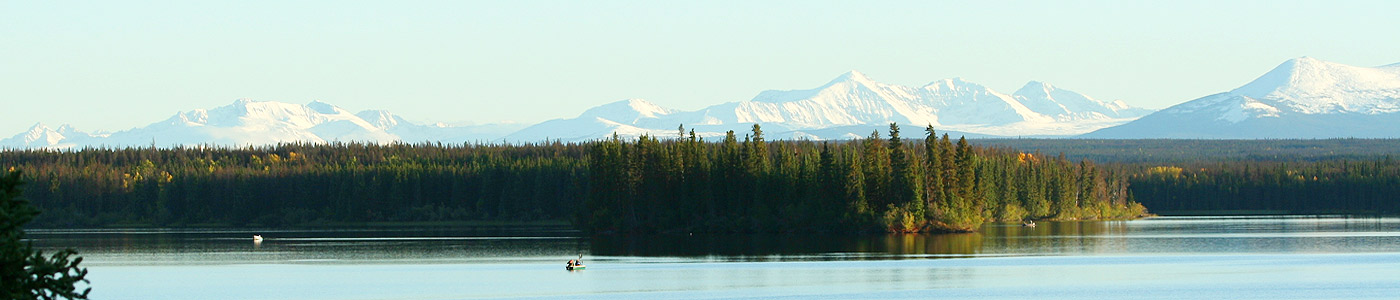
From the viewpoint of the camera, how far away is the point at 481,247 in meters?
97.0

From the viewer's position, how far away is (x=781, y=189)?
389 ft

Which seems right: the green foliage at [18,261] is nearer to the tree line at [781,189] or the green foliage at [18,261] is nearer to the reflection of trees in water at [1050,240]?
the reflection of trees in water at [1050,240]

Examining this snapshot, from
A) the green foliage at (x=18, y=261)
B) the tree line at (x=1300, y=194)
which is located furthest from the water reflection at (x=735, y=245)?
the tree line at (x=1300, y=194)

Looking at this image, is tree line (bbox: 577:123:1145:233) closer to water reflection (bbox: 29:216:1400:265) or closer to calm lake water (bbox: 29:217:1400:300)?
water reflection (bbox: 29:216:1400:265)

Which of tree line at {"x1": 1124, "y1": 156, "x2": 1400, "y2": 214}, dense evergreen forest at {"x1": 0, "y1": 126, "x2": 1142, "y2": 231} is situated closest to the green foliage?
dense evergreen forest at {"x1": 0, "y1": 126, "x2": 1142, "y2": 231}

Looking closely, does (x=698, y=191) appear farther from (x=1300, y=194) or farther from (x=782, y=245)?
(x=1300, y=194)

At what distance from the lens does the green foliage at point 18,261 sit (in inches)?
996

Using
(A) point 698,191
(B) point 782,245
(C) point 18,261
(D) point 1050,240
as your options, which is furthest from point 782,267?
(A) point 698,191

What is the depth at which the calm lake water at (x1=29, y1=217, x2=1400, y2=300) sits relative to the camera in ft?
190

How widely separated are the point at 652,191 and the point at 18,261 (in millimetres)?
95272

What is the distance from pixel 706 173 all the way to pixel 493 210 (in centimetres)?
5390

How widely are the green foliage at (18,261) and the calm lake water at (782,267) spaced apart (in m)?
31.5

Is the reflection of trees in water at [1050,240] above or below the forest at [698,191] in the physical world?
below

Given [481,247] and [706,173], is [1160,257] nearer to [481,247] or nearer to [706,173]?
[481,247]
